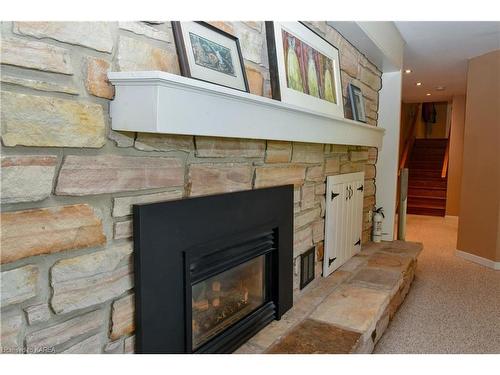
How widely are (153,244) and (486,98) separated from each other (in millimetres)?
3959

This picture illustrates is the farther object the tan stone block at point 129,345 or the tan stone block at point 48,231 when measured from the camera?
the tan stone block at point 129,345

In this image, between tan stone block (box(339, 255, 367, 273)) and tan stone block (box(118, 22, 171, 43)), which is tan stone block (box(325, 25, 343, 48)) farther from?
tan stone block (box(339, 255, 367, 273))

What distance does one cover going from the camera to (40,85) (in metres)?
0.89

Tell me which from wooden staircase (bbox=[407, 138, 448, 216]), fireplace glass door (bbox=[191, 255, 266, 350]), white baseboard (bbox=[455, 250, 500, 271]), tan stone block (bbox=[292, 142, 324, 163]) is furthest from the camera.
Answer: wooden staircase (bbox=[407, 138, 448, 216])

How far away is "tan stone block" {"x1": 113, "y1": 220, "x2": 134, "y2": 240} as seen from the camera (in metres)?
1.08

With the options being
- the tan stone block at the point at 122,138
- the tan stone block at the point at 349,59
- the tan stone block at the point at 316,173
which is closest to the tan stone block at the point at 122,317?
the tan stone block at the point at 122,138

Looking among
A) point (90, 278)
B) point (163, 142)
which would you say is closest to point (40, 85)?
point (163, 142)

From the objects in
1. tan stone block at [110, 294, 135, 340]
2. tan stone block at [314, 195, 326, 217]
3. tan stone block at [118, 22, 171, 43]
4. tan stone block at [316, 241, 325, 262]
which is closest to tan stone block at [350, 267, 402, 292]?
tan stone block at [316, 241, 325, 262]

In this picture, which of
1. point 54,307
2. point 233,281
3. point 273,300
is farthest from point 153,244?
point 273,300

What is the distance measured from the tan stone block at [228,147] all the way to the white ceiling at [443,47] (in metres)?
2.17

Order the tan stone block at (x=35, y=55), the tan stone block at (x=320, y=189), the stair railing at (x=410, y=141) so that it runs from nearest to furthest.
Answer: the tan stone block at (x=35, y=55)
the tan stone block at (x=320, y=189)
the stair railing at (x=410, y=141)

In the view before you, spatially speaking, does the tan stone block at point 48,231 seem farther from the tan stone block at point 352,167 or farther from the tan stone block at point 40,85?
the tan stone block at point 352,167

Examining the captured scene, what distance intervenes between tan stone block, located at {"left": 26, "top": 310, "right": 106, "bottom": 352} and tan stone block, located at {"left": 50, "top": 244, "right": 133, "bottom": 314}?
0.03 meters

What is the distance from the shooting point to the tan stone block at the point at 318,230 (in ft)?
7.69
